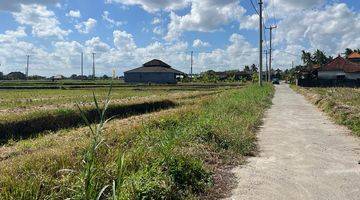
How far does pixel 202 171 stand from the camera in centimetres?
798

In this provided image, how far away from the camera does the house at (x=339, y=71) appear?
2719 inches

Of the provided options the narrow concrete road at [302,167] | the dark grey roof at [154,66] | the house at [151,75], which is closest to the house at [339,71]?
the house at [151,75]

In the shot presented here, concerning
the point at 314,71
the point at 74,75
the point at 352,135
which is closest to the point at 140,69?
the point at 314,71

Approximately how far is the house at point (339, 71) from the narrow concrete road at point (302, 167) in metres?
57.1

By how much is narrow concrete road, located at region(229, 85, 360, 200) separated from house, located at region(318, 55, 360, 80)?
57137 millimetres

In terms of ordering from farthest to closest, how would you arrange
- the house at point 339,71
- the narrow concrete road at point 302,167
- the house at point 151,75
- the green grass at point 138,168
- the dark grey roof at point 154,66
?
the dark grey roof at point 154,66, the house at point 151,75, the house at point 339,71, the narrow concrete road at point 302,167, the green grass at point 138,168

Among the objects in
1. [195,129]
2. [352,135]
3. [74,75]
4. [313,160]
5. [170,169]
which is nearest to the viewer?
[170,169]

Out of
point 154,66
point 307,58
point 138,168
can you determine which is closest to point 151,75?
point 154,66

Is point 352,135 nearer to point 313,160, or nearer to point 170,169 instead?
point 313,160

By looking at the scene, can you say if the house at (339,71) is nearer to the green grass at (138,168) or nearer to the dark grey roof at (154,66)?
the dark grey roof at (154,66)

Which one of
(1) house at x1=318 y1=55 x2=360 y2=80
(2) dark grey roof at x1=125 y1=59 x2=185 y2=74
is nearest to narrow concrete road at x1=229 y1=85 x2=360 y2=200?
(1) house at x1=318 y1=55 x2=360 y2=80

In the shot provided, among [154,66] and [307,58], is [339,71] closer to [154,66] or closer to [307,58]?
[154,66]

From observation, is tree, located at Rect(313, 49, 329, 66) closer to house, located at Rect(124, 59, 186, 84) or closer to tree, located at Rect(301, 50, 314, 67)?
tree, located at Rect(301, 50, 314, 67)

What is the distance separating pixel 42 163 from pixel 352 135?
940cm
